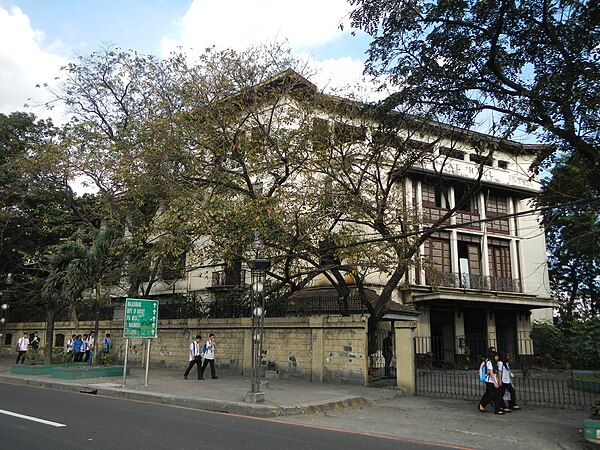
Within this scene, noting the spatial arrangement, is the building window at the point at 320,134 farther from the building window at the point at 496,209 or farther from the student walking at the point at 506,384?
the building window at the point at 496,209

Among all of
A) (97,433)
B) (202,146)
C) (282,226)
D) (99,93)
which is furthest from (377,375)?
(99,93)

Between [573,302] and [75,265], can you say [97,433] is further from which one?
[573,302]

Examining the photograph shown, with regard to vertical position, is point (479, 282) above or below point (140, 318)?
above

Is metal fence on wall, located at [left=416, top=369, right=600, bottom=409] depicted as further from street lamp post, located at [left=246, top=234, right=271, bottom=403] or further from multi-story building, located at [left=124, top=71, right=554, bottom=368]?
multi-story building, located at [left=124, top=71, right=554, bottom=368]

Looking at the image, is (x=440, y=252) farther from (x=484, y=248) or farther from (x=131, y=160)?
(x=131, y=160)

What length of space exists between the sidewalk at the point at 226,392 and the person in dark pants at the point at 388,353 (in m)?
2.31

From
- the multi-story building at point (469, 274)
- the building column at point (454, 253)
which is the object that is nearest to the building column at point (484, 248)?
the multi-story building at point (469, 274)

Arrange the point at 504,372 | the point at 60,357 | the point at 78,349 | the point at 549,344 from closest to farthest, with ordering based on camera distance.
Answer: the point at 504,372 → the point at 60,357 → the point at 78,349 → the point at 549,344

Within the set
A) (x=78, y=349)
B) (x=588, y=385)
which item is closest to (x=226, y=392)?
(x=588, y=385)

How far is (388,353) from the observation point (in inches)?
733

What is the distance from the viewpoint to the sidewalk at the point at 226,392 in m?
12.1

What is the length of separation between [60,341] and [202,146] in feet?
63.7

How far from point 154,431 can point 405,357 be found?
9.26m

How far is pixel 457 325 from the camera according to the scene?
2853 cm
